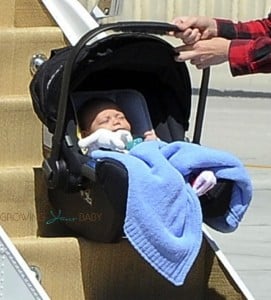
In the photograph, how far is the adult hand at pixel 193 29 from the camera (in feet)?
11.7

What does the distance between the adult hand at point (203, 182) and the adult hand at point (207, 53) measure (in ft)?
1.21

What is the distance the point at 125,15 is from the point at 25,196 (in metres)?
7.15

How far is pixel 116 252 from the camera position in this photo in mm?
3701

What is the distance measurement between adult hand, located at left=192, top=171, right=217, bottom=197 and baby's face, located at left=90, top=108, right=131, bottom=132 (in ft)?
1.24

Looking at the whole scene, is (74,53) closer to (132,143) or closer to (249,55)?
(132,143)

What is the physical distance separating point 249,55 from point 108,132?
1.78 ft

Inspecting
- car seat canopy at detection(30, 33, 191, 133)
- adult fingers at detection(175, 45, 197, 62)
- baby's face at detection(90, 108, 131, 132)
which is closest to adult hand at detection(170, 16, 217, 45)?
adult fingers at detection(175, 45, 197, 62)

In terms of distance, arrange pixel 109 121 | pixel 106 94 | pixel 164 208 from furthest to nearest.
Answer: pixel 106 94 < pixel 109 121 < pixel 164 208

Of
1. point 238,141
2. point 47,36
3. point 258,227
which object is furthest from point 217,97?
point 47,36

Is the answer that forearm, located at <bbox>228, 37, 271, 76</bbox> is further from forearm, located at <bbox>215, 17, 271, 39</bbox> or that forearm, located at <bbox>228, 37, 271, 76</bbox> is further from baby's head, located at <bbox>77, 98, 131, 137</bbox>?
baby's head, located at <bbox>77, 98, 131, 137</bbox>

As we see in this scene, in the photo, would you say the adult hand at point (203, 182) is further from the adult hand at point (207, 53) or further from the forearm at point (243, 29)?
the forearm at point (243, 29)

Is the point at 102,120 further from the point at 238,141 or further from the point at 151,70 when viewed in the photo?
the point at 238,141

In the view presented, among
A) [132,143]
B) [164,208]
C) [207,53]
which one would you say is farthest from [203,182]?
[207,53]

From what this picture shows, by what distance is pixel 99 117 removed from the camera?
147 inches
